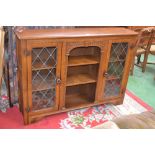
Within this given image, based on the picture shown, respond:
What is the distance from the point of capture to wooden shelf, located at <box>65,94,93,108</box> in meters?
2.31

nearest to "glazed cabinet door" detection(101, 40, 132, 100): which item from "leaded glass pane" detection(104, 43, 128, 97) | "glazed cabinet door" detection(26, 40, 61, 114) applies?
"leaded glass pane" detection(104, 43, 128, 97)

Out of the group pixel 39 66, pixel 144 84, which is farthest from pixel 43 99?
pixel 144 84

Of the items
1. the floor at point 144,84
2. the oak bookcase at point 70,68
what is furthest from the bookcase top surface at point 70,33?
the floor at point 144,84

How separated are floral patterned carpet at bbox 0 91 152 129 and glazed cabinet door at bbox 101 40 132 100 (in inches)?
6.5

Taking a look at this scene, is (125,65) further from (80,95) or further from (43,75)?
(43,75)

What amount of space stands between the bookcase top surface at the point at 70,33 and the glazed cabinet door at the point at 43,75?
6cm

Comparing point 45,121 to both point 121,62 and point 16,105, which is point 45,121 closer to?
point 16,105

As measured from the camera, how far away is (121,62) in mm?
2258

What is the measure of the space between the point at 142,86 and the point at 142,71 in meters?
0.56

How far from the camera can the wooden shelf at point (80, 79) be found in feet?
7.14

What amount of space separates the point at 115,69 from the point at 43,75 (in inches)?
32.8

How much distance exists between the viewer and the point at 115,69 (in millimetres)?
2295

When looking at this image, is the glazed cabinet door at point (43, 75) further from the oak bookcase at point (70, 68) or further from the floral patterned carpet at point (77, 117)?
the floral patterned carpet at point (77, 117)

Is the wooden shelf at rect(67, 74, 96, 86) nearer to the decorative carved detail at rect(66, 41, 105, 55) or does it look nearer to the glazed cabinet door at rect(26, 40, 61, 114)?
the glazed cabinet door at rect(26, 40, 61, 114)
